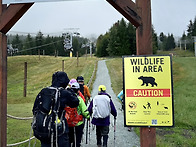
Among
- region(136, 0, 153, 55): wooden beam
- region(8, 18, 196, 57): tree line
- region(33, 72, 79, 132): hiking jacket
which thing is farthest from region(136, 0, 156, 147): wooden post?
region(8, 18, 196, 57): tree line

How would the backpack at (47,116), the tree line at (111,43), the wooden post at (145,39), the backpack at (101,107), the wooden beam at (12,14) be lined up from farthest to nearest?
the tree line at (111,43) < the backpack at (101,107) < the wooden beam at (12,14) < the wooden post at (145,39) < the backpack at (47,116)

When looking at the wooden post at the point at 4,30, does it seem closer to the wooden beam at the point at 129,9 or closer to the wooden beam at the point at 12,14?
the wooden beam at the point at 12,14

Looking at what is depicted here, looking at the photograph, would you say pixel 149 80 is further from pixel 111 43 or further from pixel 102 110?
pixel 111 43

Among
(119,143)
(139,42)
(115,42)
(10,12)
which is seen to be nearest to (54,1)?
(10,12)

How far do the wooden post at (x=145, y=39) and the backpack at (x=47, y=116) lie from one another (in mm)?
1480

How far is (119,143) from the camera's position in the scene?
6648 millimetres

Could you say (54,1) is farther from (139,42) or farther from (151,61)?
(151,61)

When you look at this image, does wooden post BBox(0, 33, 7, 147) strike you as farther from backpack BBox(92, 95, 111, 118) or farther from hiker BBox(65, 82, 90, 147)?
backpack BBox(92, 95, 111, 118)

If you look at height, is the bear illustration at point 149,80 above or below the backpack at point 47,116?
above

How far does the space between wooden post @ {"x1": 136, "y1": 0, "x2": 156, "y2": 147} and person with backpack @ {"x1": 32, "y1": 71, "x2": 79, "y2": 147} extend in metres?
1.38

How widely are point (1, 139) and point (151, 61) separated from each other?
10.4 feet

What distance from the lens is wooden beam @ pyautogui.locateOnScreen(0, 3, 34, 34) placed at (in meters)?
3.60

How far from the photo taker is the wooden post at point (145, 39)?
11.0ft

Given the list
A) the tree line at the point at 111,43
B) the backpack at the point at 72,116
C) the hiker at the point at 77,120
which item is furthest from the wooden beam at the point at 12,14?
the tree line at the point at 111,43
